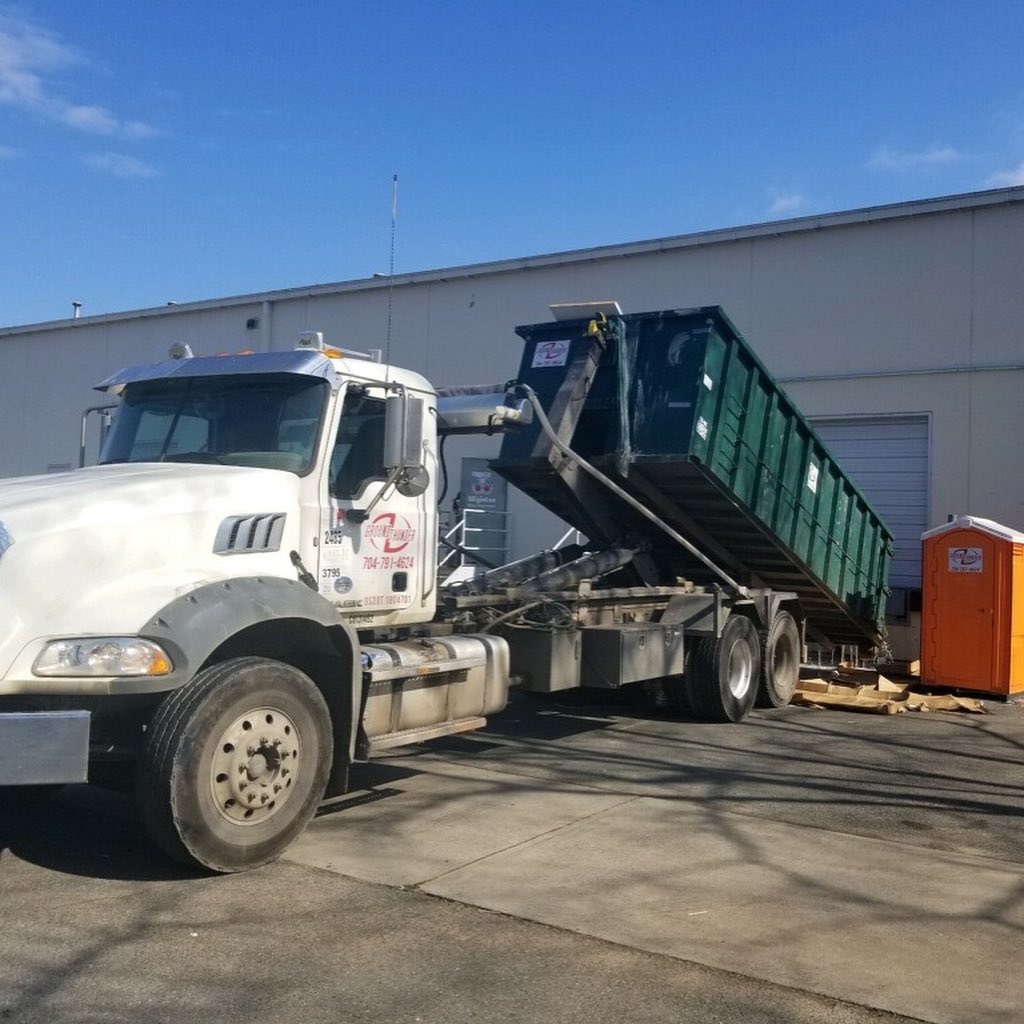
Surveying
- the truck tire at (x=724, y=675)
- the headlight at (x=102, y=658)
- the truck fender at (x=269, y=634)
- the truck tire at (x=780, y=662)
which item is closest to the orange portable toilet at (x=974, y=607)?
the truck tire at (x=780, y=662)

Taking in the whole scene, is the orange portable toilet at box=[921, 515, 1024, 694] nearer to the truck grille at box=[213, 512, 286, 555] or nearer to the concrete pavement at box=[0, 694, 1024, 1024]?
the concrete pavement at box=[0, 694, 1024, 1024]

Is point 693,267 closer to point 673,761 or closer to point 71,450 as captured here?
point 673,761

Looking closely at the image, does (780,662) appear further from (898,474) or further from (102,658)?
(102,658)

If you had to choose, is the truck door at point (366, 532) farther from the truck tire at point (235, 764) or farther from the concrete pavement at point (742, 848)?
the concrete pavement at point (742, 848)

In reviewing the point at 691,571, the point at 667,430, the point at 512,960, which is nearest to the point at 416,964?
the point at 512,960

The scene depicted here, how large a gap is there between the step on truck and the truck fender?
1cm

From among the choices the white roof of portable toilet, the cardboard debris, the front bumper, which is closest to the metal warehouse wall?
the white roof of portable toilet

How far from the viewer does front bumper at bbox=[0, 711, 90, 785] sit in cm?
476

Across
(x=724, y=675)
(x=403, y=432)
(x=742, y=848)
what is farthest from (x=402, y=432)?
(x=724, y=675)

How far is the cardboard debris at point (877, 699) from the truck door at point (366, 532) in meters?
6.51

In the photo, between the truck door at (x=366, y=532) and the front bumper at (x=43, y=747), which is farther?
the truck door at (x=366, y=532)

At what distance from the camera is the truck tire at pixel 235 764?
5215 mm

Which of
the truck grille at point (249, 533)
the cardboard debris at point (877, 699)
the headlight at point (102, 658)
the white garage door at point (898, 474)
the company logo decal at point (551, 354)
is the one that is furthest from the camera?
the white garage door at point (898, 474)

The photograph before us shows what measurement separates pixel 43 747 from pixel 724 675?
691 cm
